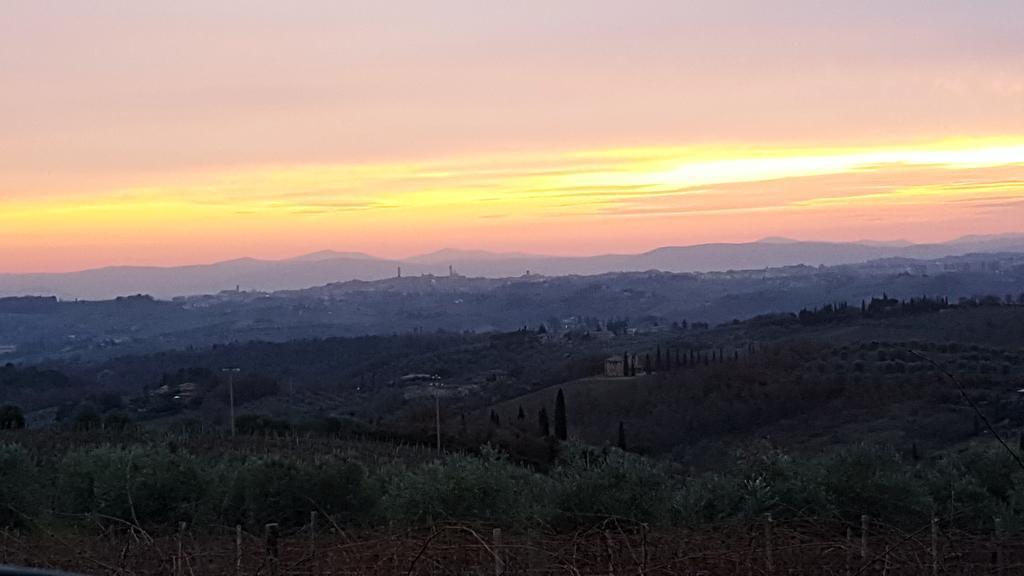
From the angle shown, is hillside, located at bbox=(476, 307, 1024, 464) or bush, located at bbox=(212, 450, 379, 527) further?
hillside, located at bbox=(476, 307, 1024, 464)

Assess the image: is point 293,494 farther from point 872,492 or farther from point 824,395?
point 824,395

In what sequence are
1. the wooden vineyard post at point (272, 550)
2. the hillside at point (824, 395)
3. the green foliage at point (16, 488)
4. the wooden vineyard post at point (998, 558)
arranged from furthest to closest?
the hillside at point (824, 395) → the green foliage at point (16, 488) → the wooden vineyard post at point (998, 558) → the wooden vineyard post at point (272, 550)

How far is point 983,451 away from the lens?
1945 cm

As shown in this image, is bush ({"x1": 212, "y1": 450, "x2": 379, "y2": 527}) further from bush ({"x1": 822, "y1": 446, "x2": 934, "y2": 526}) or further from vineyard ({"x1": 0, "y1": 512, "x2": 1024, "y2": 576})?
bush ({"x1": 822, "y1": 446, "x2": 934, "y2": 526})

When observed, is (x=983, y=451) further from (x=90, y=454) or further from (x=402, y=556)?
(x=90, y=454)

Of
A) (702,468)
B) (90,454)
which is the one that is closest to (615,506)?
(90,454)

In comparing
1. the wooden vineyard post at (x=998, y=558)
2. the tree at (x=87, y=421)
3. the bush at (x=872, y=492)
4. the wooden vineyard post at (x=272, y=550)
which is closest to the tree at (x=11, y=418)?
the tree at (x=87, y=421)

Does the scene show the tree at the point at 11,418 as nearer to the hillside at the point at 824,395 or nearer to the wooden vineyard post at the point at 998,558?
the hillside at the point at 824,395

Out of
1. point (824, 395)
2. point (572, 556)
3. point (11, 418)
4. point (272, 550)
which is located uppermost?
point (272, 550)

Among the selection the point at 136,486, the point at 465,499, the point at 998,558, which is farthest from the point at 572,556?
the point at 136,486

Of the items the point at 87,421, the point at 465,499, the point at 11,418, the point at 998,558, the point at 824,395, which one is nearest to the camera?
the point at 998,558

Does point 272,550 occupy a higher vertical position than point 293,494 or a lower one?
higher

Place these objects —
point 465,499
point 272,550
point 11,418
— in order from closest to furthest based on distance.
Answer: point 272,550 < point 465,499 < point 11,418

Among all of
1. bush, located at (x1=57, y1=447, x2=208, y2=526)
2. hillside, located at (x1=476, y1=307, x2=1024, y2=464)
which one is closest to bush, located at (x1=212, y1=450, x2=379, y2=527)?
bush, located at (x1=57, y1=447, x2=208, y2=526)
